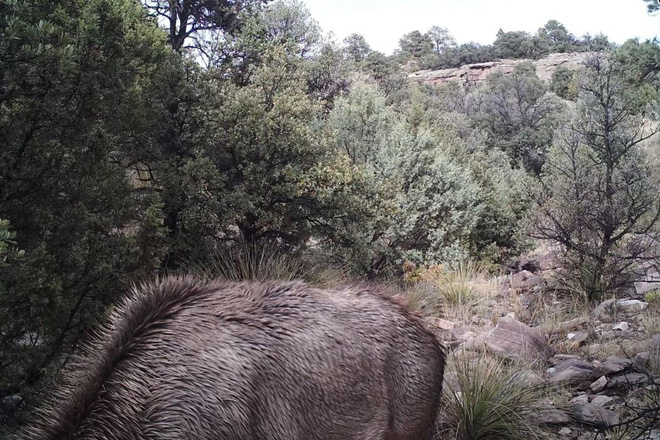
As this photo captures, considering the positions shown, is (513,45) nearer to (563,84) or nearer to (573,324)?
(563,84)

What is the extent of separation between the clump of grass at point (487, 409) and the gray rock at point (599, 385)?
4.24ft

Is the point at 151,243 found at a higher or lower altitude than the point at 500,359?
higher

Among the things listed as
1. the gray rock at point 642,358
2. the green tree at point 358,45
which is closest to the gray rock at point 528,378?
the gray rock at point 642,358

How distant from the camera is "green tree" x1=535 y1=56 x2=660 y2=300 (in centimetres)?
1138

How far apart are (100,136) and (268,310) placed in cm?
475

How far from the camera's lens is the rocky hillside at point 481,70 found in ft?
166

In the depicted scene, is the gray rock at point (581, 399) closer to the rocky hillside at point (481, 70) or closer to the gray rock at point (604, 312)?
the gray rock at point (604, 312)

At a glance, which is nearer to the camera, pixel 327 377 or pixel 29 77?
pixel 327 377

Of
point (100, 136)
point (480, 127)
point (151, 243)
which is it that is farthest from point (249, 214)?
point (480, 127)

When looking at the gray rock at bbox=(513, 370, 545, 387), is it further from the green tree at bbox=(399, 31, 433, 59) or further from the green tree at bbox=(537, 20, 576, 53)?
the green tree at bbox=(399, 31, 433, 59)

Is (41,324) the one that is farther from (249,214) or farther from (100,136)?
(249,214)

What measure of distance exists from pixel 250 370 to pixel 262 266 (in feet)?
21.1

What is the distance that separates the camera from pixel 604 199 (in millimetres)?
11648

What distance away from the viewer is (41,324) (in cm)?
563
